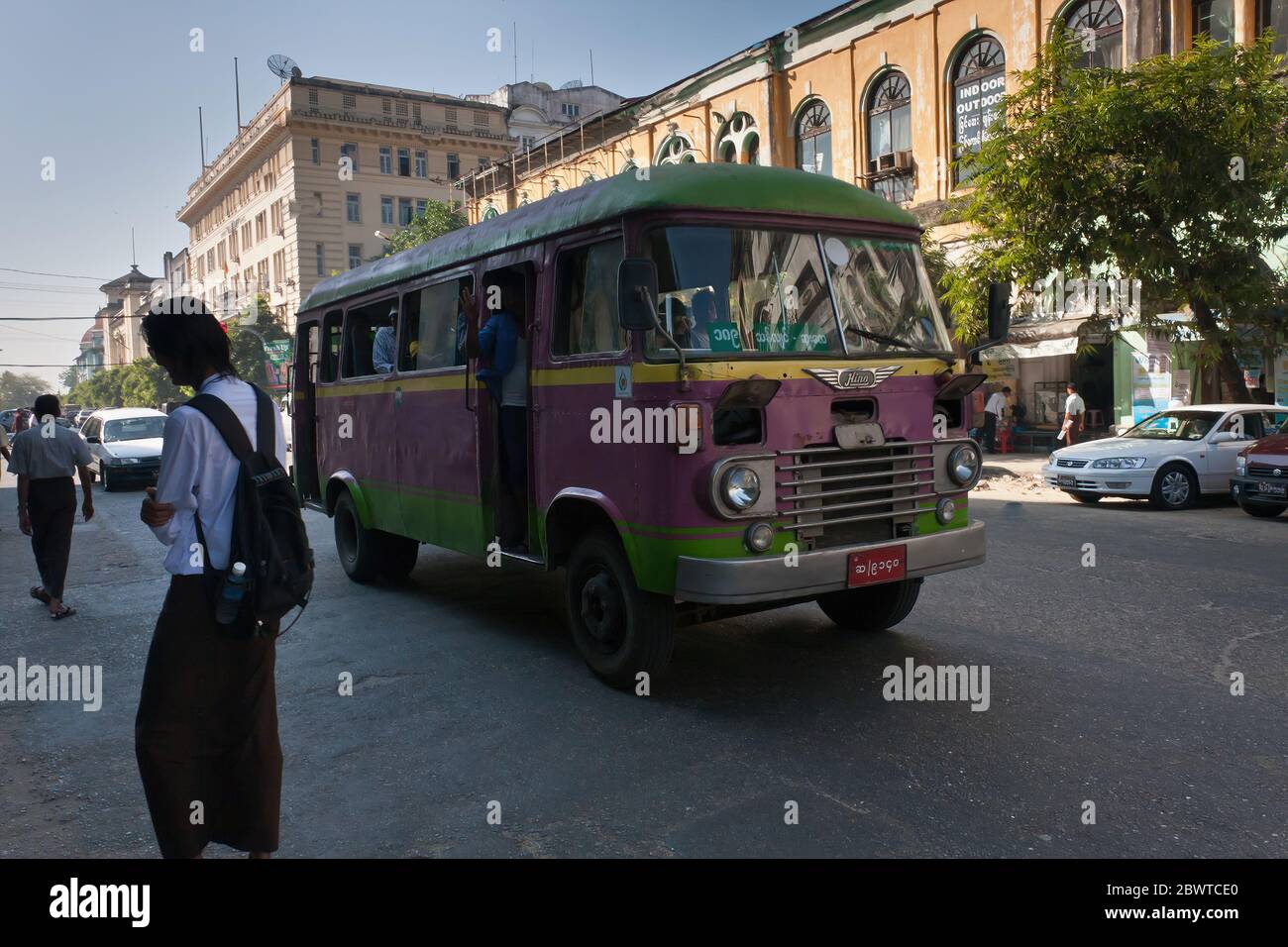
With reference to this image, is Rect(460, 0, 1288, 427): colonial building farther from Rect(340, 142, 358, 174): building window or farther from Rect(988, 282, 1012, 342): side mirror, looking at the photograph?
Rect(340, 142, 358, 174): building window

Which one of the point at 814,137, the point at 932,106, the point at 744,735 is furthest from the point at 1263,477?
the point at 814,137

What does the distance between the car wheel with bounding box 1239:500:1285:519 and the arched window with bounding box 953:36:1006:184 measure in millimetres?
11980

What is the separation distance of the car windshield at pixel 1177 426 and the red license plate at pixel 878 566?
1076 cm

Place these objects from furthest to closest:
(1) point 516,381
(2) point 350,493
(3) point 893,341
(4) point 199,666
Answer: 1. (2) point 350,493
2. (1) point 516,381
3. (3) point 893,341
4. (4) point 199,666

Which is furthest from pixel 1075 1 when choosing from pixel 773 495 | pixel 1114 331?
pixel 773 495

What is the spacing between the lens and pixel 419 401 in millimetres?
7941

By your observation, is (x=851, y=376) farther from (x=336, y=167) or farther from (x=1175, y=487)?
(x=336, y=167)

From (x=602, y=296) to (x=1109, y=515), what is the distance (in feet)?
33.2

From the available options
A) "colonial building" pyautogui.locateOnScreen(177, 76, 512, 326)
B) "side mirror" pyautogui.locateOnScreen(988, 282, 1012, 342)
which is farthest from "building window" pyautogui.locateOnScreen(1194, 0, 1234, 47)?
"colonial building" pyautogui.locateOnScreen(177, 76, 512, 326)

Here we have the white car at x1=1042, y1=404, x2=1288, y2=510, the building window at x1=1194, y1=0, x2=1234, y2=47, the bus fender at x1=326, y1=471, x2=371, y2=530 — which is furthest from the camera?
the building window at x1=1194, y1=0, x2=1234, y2=47

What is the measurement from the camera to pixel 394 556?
9242mm

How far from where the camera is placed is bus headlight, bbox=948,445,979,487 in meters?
6.10

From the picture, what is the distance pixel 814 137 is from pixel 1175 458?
54.1 feet

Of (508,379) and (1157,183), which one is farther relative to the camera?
(1157,183)
